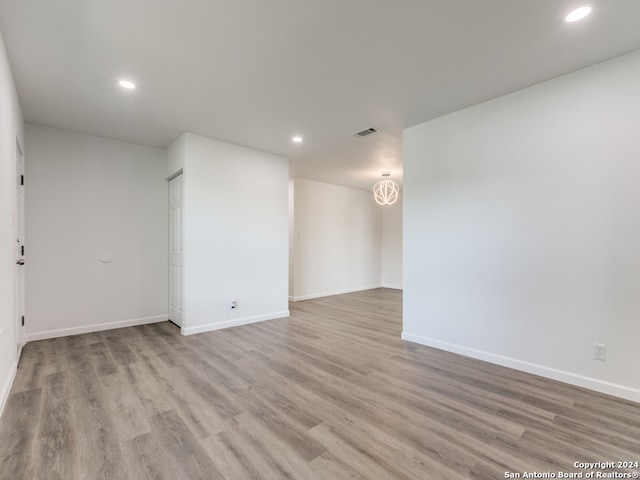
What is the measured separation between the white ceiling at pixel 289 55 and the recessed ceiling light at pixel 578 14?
39 millimetres

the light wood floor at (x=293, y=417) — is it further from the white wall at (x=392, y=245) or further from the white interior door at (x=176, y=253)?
the white wall at (x=392, y=245)

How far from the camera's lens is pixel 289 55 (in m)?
2.34

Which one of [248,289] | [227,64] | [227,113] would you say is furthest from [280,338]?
[227,64]

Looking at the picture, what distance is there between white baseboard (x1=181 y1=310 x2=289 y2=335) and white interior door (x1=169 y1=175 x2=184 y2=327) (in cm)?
24

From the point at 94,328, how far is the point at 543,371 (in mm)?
5378

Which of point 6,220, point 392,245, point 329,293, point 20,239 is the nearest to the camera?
point 6,220

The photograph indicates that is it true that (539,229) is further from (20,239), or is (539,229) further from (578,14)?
(20,239)

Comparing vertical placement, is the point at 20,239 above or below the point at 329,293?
above

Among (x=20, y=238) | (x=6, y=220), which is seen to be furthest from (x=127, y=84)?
(x=20, y=238)

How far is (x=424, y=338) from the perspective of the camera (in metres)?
3.60

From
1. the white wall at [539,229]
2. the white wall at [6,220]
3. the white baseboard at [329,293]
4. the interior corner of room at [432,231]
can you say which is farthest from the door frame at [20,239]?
the white wall at [539,229]

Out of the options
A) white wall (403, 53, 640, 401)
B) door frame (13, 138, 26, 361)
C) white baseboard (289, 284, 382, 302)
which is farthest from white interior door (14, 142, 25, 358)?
white wall (403, 53, 640, 401)

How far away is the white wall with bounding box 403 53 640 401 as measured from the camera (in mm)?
2357

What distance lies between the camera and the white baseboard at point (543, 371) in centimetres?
233
